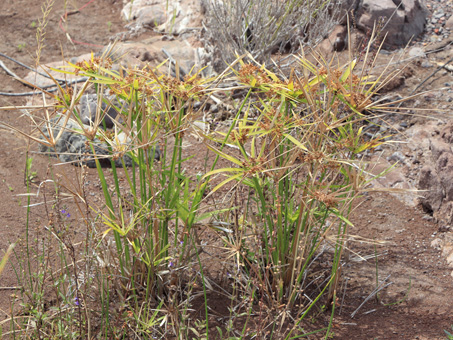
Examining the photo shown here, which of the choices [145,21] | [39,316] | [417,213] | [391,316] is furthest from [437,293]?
[145,21]

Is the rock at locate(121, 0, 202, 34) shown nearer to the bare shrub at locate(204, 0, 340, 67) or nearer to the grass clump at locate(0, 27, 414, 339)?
the bare shrub at locate(204, 0, 340, 67)

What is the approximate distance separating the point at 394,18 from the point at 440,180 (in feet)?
8.66

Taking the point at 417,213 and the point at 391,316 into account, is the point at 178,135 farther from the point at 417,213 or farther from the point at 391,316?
the point at 417,213

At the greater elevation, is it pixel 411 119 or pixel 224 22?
pixel 224 22

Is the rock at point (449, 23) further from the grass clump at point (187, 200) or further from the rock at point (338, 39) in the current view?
the grass clump at point (187, 200)

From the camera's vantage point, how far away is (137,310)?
6.68ft

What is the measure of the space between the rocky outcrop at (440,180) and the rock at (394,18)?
224 centimetres

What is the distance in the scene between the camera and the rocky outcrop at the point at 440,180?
2.97m

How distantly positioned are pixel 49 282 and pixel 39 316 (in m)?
0.49

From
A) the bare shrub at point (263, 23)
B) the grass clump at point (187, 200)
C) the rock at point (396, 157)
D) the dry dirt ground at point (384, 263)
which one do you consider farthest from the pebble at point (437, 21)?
the grass clump at point (187, 200)

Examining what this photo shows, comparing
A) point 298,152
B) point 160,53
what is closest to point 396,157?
point 298,152

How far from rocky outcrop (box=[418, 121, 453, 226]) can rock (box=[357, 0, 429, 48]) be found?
2.24 m

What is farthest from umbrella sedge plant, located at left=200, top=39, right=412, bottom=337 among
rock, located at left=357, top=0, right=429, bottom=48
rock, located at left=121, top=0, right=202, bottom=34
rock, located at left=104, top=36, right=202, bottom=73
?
rock, located at left=121, top=0, right=202, bottom=34

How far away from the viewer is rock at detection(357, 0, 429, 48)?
509 cm
